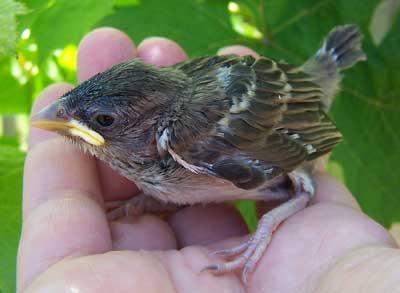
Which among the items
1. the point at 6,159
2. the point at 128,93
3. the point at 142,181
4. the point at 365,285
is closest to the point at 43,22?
the point at 128,93

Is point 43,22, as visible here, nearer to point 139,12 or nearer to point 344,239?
point 139,12

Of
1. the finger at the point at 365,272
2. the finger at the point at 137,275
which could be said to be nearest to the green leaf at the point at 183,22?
the finger at the point at 137,275

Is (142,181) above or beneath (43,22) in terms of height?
beneath

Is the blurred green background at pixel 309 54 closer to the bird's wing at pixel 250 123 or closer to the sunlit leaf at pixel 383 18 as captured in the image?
the sunlit leaf at pixel 383 18

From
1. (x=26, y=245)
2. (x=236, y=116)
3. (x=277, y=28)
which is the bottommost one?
(x=26, y=245)

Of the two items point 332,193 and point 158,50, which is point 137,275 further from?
point 158,50

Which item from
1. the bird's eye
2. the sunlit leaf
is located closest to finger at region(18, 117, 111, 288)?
the bird's eye
